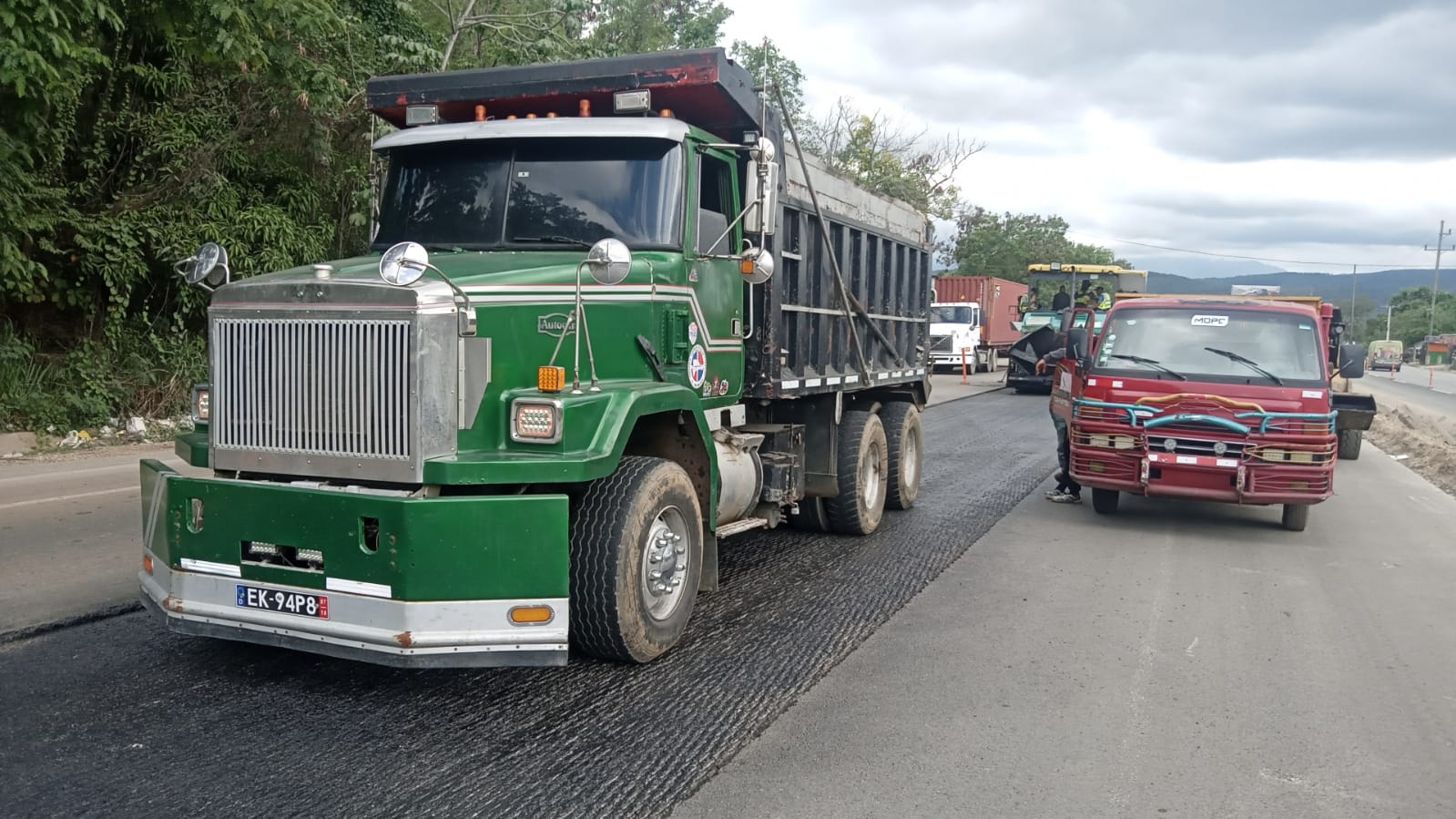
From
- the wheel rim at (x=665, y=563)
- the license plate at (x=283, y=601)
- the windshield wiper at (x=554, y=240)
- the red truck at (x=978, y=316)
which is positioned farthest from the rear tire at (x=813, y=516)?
the red truck at (x=978, y=316)

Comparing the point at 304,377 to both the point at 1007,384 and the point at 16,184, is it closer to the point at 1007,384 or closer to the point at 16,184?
the point at 16,184

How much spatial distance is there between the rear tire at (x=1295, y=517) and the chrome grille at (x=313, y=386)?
309 inches

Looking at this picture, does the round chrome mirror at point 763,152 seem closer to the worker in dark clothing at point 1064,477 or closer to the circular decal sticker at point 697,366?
the circular decal sticker at point 697,366

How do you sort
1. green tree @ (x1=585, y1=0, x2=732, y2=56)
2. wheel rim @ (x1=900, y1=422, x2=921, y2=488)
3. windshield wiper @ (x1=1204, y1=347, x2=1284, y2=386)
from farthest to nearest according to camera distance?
green tree @ (x1=585, y1=0, x2=732, y2=56), wheel rim @ (x1=900, y1=422, x2=921, y2=488), windshield wiper @ (x1=1204, y1=347, x2=1284, y2=386)

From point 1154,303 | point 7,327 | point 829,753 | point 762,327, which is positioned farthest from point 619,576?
point 7,327

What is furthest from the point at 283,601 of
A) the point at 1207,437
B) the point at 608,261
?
the point at 1207,437

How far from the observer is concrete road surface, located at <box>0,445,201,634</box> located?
6215mm

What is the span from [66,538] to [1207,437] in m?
8.78

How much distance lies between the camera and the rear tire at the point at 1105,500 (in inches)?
396

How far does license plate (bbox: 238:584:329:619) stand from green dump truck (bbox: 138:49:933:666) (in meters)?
0.02

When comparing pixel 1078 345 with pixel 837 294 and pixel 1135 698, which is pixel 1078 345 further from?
pixel 1135 698

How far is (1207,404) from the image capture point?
8.98 meters

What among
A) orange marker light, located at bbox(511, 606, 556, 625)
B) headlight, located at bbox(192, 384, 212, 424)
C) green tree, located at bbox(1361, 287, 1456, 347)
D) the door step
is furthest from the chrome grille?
green tree, located at bbox(1361, 287, 1456, 347)

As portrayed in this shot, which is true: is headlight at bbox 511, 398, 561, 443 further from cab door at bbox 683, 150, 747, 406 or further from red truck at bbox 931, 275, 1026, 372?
red truck at bbox 931, 275, 1026, 372
